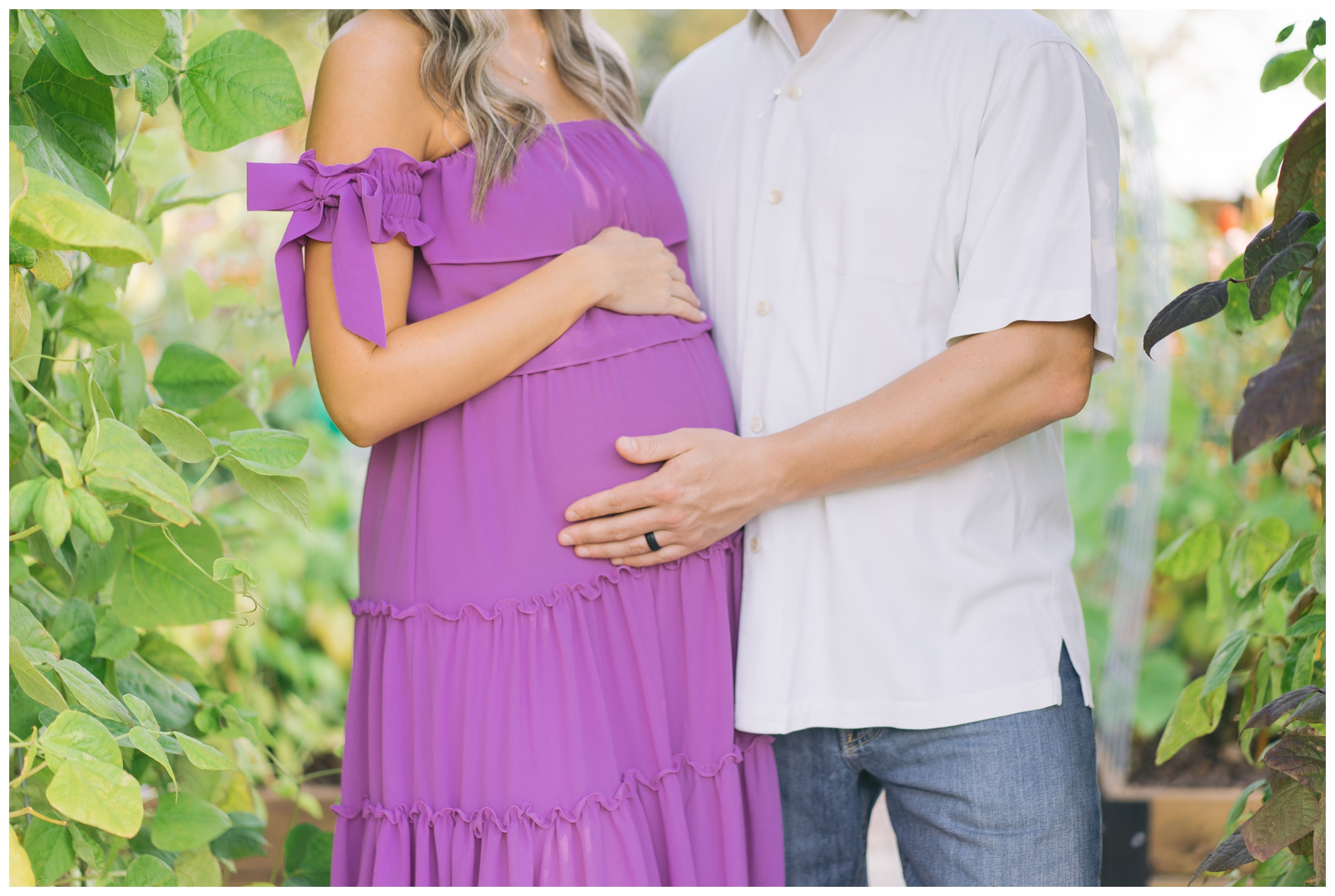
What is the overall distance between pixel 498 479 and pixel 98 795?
0.58m

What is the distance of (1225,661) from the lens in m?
1.16

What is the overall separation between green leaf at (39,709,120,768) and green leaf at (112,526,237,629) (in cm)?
39

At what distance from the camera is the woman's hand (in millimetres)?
1269

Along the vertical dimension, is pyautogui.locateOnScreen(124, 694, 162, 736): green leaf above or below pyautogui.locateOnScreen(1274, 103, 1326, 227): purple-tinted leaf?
below

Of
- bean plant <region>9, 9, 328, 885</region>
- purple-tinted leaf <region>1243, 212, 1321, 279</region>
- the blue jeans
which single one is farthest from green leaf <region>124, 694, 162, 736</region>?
purple-tinted leaf <region>1243, 212, 1321, 279</region>

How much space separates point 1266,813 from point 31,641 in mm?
1100

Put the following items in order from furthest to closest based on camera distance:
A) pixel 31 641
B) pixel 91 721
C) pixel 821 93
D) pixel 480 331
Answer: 1. pixel 821 93
2. pixel 480 331
3. pixel 31 641
4. pixel 91 721

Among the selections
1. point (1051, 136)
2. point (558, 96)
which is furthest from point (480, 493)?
point (1051, 136)

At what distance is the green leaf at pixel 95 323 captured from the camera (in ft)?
4.13

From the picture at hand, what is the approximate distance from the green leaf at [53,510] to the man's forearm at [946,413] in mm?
746

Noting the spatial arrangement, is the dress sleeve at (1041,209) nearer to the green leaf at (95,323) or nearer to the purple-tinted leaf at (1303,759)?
the purple-tinted leaf at (1303,759)

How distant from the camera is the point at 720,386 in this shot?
1374 mm

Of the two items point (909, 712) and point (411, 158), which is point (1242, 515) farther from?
point (411, 158)

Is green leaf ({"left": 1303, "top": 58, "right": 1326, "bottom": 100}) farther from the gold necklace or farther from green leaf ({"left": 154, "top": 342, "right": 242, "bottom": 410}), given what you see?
green leaf ({"left": 154, "top": 342, "right": 242, "bottom": 410})
